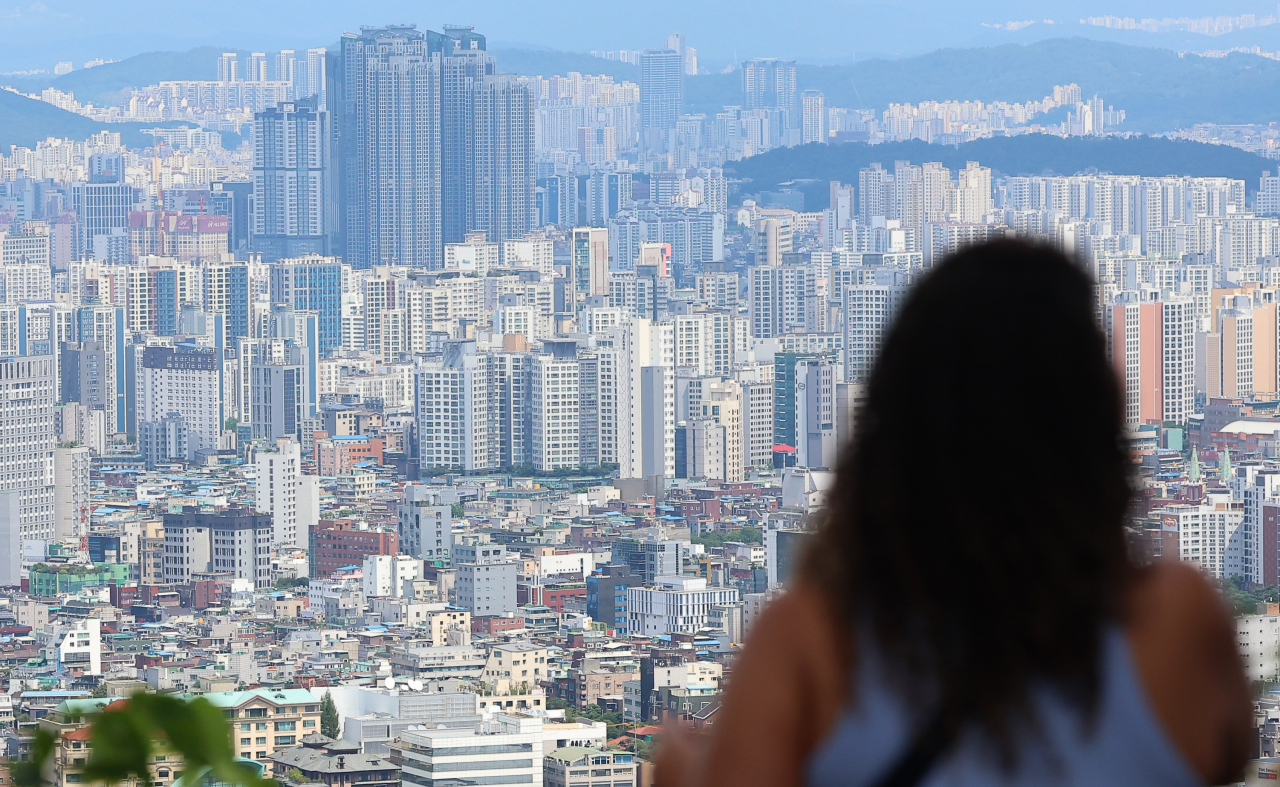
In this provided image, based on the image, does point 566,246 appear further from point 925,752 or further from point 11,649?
point 925,752

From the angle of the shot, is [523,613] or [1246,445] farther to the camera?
[1246,445]

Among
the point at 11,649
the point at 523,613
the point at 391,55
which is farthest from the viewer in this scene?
the point at 391,55

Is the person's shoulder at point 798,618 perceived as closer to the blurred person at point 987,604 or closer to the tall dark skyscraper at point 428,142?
the blurred person at point 987,604

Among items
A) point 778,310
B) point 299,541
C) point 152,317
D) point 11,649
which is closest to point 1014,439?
point 11,649

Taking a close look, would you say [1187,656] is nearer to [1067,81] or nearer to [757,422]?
[757,422]

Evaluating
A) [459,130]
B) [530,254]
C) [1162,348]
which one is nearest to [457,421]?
[1162,348]

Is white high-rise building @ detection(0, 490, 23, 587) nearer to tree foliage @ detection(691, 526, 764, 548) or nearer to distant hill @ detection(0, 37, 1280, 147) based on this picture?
tree foliage @ detection(691, 526, 764, 548)
